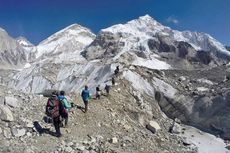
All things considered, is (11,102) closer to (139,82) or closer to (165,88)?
(139,82)

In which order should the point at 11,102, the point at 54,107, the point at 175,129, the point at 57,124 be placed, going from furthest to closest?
the point at 175,129 → the point at 11,102 → the point at 57,124 → the point at 54,107

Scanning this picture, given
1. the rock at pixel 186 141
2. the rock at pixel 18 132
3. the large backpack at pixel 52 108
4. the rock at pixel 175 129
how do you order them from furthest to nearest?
the rock at pixel 175 129, the rock at pixel 186 141, the rock at pixel 18 132, the large backpack at pixel 52 108

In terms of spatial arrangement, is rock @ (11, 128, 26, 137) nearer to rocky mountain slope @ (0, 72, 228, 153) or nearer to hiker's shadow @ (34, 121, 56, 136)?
rocky mountain slope @ (0, 72, 228, 153)

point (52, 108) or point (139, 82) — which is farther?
point (139, 82)

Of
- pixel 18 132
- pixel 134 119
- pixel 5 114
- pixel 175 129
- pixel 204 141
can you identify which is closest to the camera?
pixel 18 132

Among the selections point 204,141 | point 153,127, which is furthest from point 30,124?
point 204,141

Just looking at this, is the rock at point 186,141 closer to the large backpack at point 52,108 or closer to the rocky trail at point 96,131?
the rocky trail at point 96,131

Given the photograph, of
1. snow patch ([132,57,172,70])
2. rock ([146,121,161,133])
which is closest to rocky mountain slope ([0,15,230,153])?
rock ([146,121,161,133])

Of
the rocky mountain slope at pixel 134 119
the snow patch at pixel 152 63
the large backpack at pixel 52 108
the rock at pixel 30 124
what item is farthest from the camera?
the snow patch at pixel 152 63

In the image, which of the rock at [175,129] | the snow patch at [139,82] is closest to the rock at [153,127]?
the rock at [175,129]

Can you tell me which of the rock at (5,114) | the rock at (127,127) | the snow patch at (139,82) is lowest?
the rock at (5,114)

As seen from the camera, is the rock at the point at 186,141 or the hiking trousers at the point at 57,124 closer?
the hiking trousers at the point at 57,124

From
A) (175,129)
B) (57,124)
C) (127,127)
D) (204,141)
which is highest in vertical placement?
(204,141)

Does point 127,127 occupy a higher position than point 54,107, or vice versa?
point 127,127
